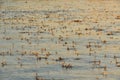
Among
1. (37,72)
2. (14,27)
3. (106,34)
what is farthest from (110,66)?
(14,27)

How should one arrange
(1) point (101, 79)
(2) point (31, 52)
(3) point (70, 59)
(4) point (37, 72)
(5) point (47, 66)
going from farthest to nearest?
(2) point (31, 52) < (3) point (70, 59) < (5) point (47, 66) < (4) point (37, 72) < (1) point (101, 79)

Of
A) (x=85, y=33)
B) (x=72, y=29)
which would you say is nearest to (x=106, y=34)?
(x=85, y=33)

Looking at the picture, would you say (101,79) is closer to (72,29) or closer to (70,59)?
(70,59)

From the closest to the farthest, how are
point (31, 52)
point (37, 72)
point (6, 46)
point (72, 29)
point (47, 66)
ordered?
point (37, 72) → point (47, 66) → point (31, 52) → point (6, 46) → point (72, 29)

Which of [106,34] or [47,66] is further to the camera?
[106,34]

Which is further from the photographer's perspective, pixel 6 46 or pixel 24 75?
pixel 6 46

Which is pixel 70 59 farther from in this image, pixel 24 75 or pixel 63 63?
pixel 24 75

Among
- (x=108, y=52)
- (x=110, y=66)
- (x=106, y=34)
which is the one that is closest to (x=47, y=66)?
(x=110, y=66)

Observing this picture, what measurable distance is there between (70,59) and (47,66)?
1854 millimetres

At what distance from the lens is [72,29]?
3194 centimetres

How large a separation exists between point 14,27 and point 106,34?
7.67 m

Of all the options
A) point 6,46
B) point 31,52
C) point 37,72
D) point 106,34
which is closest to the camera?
point 37,72

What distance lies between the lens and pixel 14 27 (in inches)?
1302

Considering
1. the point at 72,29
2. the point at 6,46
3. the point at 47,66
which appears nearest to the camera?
the point at 47,66
